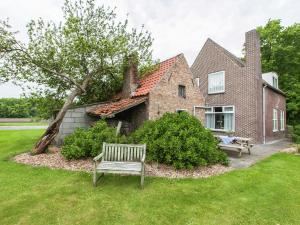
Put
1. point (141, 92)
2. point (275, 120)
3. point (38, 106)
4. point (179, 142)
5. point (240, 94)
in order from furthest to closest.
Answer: point (275, 120), point (240, 94), point (38, 106), point (141, 92), point (179, 142)

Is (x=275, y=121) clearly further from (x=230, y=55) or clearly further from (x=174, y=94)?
(x=174, y=94)

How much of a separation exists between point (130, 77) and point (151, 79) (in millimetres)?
1491

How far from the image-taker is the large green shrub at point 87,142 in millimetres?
7661

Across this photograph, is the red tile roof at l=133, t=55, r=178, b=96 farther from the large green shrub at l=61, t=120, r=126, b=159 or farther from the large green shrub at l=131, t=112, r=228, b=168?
the large green shrub at l=61, t=120, r=126, b=159

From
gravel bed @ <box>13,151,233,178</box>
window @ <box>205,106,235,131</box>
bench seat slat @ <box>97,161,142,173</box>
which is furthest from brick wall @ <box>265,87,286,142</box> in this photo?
bench seat slat @ <box>97,161,142,173</box>

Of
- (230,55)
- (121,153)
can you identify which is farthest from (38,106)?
(230,55)

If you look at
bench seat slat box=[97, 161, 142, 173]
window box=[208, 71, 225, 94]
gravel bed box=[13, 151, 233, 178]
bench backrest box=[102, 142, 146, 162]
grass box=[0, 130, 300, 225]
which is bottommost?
grass box=[0, 130, 300, 225]

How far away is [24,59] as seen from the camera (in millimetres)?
Answer: 9273

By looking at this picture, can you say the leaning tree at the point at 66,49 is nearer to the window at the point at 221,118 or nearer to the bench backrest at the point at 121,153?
the bench backrest at the point at 121,153

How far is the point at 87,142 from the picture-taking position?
307 inches

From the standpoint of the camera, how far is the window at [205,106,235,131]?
51.3 ft

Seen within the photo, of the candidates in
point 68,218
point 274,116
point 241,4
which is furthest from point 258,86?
point 68,218

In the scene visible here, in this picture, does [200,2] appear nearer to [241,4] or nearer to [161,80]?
[241,4]

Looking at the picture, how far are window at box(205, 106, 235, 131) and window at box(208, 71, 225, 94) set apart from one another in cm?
156
